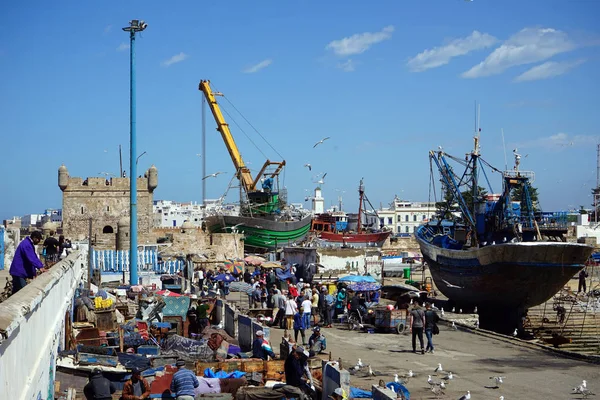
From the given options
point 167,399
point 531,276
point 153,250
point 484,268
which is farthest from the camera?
point 153,250

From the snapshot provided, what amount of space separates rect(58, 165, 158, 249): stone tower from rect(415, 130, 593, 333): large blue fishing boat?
69.5ft

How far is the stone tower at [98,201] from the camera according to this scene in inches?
1911

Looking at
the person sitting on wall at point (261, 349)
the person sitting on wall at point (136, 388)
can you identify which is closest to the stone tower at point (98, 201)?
the person sitting on wall at point (261, 349)

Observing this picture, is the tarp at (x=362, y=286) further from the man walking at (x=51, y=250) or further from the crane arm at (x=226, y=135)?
the crane arm at (x=226, y=135)

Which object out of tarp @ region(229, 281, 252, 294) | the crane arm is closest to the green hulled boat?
the crane arm

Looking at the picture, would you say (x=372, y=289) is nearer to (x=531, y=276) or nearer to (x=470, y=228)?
(x=531, y=276)

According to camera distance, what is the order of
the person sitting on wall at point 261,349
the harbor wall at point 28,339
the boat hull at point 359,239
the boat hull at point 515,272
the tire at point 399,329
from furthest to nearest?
the boat hull at point 359,239 → the boat hull at point 515,272 → the tire at point 399,329 → the person sitting on wall at point 261,349 → the harbor wall at point 28,339

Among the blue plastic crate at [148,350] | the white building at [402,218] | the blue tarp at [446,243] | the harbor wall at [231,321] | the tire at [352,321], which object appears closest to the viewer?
the blue plastic crate at [148,350]

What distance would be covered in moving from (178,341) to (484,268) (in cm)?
1682

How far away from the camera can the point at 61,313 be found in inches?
430

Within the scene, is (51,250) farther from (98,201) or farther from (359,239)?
(359,239)

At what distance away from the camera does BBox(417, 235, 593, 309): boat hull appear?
85.3 feet

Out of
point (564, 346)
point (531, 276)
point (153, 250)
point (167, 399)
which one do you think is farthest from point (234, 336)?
point (153, 250)

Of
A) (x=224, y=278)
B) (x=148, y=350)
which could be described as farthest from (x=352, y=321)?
(x=148, y=350)
